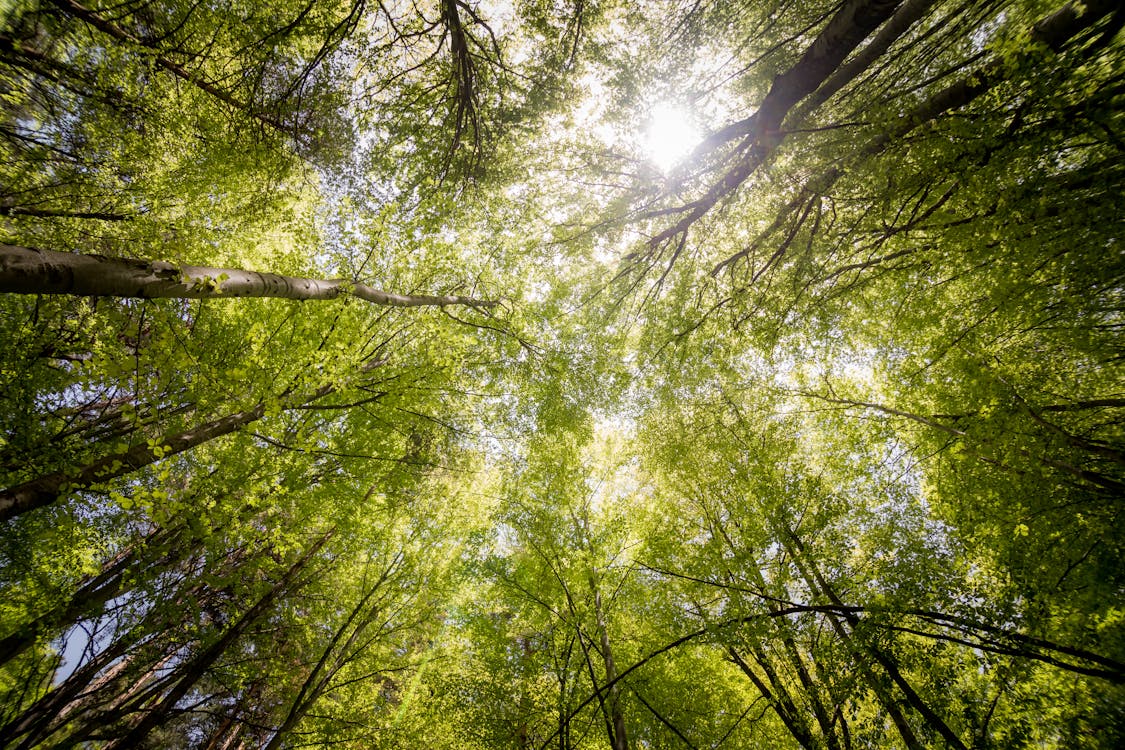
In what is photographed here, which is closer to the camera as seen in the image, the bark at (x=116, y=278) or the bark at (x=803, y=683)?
the bark at (x=116, y=278)

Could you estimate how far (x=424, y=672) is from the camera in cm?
816

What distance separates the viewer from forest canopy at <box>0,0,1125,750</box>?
357cm

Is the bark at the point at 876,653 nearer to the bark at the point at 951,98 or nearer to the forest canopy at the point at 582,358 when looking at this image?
the forest canopy at the point at 582,358

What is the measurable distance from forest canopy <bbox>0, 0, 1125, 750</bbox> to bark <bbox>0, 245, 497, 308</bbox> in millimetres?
28

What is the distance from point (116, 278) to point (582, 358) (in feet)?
20.5

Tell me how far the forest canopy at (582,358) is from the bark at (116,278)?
0.09 feet

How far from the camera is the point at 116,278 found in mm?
2428

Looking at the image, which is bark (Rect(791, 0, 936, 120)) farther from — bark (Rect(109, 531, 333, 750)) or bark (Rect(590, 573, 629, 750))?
bark (Rect(109, 531, 333, 750))

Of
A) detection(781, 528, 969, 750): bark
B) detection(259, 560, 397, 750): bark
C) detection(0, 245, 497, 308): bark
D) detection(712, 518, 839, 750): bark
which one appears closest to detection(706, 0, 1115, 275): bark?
detection(781, 528, 969, 750): bark

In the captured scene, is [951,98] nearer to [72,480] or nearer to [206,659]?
[72,480]

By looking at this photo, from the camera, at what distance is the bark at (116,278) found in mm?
2055

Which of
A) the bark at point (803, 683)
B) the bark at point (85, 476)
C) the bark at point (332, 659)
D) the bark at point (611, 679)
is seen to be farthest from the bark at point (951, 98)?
the bark at point (332, 659)

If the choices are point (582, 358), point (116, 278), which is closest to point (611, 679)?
point (582, 358)

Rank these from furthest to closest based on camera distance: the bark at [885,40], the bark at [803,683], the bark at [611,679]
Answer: the bark at [611,679] < the bark at [803,683] < the bark at [885,40]
